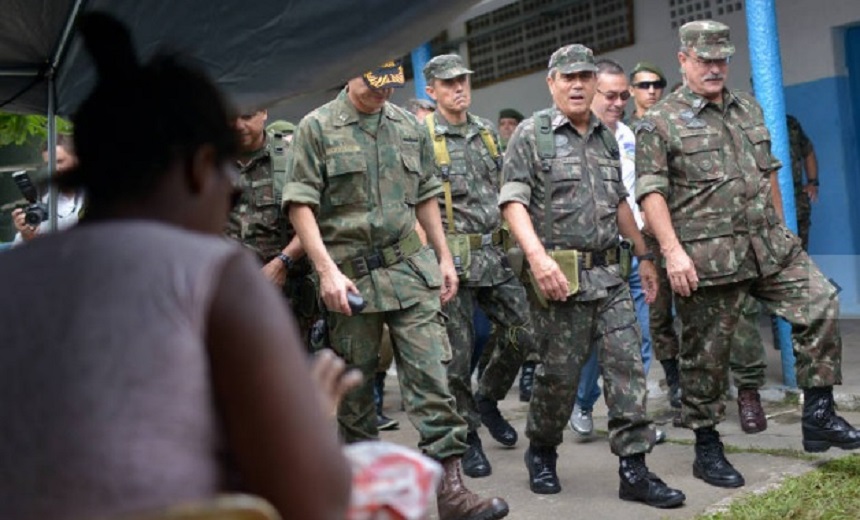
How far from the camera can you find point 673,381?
7203 mm

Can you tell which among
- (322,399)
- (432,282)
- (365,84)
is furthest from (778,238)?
(322,399)

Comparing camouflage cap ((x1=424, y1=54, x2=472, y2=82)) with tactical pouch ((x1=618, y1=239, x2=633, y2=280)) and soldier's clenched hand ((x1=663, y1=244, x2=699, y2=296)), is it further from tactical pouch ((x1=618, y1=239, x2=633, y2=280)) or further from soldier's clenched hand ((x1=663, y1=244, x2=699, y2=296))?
soldier's clenched hand ((x1=663, y1=244, x2=699, y2=296))

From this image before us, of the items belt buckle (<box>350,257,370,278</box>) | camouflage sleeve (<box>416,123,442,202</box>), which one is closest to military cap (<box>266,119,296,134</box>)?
camouflage sleeve (<box>416,123,442,202</box>)

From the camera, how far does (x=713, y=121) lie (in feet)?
18.1

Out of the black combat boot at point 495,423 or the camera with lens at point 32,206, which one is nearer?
the camera with lens at point 32,206

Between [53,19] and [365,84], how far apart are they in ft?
4.43

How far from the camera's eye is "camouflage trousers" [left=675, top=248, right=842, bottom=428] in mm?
5297

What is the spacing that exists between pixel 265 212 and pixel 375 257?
105 cm

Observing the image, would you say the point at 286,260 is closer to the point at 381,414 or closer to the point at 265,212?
the point at 265,212

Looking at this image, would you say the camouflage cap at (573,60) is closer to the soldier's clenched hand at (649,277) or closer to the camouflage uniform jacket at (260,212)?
the soldier's clenched hand at (649,277)

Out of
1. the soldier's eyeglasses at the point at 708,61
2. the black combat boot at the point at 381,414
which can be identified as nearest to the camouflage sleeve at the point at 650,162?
the soldier's eyeglasses at the point at 708,61

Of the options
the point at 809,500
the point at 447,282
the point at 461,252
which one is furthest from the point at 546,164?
the point at 809,500

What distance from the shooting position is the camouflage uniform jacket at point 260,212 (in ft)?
18.9

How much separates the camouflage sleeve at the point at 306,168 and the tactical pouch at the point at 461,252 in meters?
1.39
